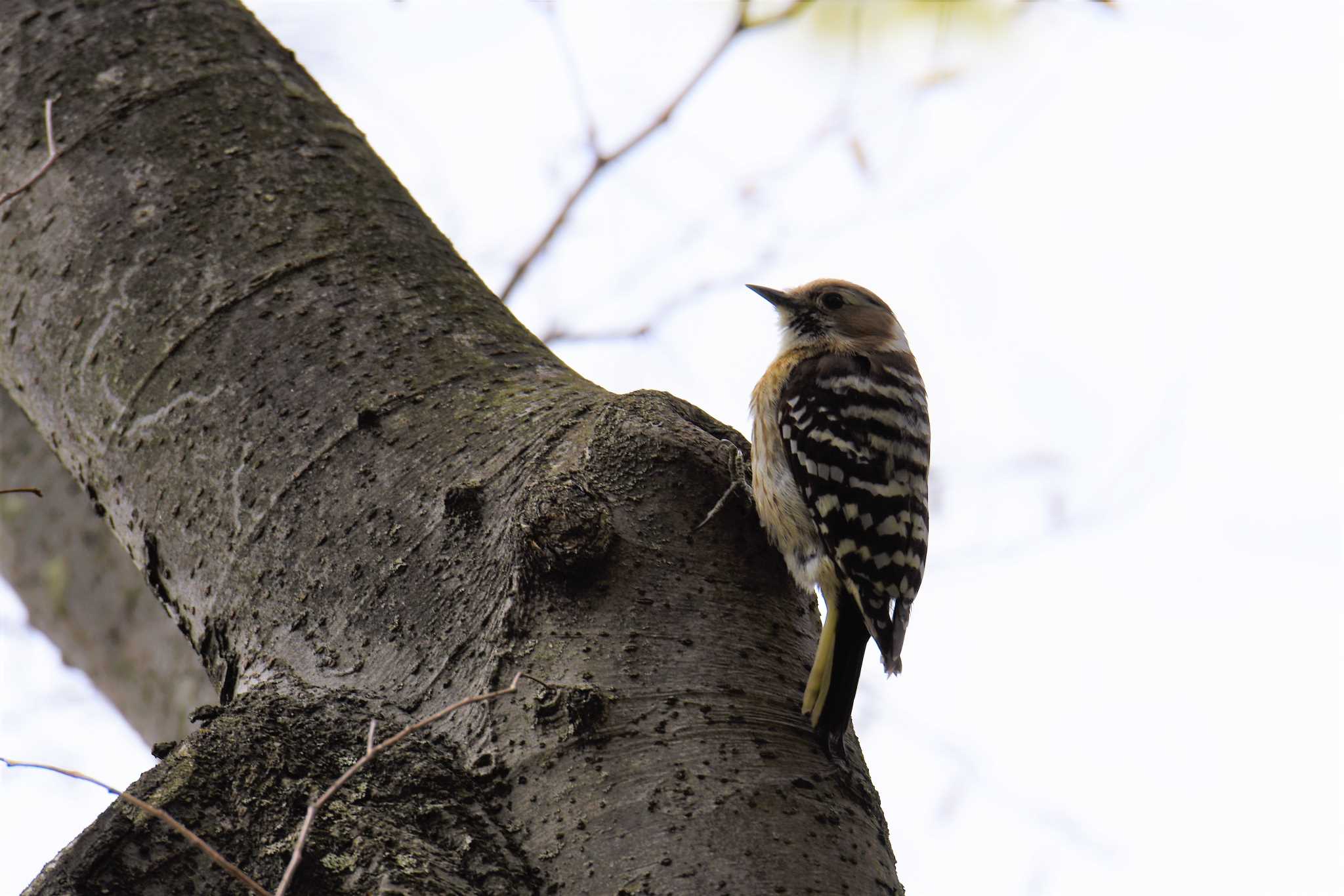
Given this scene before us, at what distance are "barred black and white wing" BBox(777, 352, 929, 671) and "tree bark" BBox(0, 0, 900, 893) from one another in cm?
88

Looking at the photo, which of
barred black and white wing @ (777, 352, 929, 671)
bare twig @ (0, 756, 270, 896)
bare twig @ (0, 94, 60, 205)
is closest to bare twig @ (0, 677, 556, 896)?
bare twig @ (0, 756, 270, 896)

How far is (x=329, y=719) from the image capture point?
1.92 meters

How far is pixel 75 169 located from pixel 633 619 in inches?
68.4

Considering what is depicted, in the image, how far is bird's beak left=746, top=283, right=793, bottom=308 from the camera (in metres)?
4.96

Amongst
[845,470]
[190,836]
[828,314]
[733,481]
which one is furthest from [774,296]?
[190,836]

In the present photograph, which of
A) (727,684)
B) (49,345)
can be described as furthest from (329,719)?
(49,345)

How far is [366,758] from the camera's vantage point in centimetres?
171

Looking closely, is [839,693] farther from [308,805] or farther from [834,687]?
Result: [308,805]

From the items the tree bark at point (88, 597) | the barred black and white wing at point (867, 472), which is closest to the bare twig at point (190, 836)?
the barred black and white wing at point (867, 472)

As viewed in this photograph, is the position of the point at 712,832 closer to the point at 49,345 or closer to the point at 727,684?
the point at 727,684

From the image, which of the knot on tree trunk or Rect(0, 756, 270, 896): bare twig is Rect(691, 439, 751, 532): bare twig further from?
Rect(0, 756, 270, 896): bare twig

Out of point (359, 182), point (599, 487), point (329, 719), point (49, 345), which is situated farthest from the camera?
point (359, 182)

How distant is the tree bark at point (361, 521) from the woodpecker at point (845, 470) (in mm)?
340

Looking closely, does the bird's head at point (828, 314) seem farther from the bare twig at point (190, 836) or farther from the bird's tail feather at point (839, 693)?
the bare twig at point (190, 836)
